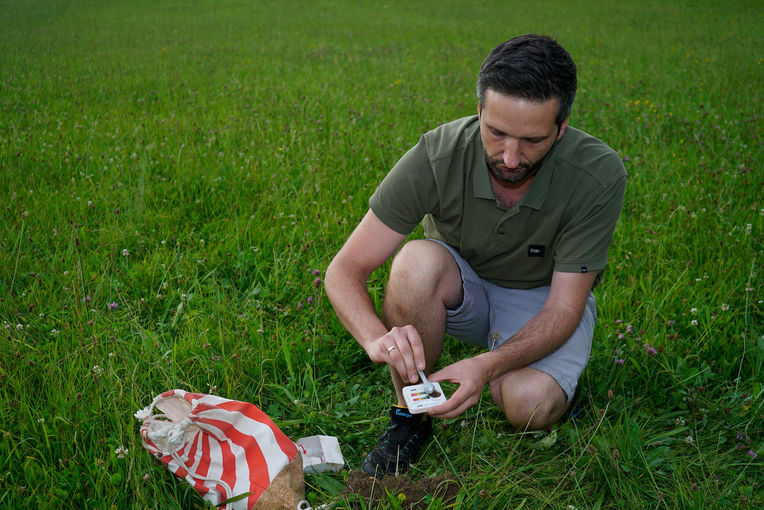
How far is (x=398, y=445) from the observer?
265 cm

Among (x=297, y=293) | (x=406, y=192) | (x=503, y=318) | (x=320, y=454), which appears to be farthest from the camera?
(x=297, y=293)

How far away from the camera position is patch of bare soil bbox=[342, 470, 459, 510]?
2312mm

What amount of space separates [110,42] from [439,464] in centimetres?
1387

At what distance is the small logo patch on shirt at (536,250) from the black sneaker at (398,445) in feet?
3.07

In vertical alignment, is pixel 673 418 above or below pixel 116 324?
below

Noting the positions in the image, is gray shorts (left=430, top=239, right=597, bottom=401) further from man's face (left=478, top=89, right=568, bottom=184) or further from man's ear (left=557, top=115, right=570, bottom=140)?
man's ear (left=557, top=115, right=570, bottom=140)

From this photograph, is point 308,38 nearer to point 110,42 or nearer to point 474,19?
point 110,42

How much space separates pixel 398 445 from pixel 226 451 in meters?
0.73

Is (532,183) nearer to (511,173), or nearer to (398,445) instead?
(511,173)

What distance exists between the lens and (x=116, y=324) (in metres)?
3.22

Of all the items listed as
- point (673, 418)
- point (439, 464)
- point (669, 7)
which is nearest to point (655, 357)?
point (673, 418)

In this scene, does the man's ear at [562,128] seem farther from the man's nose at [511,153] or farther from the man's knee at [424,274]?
the man's knee at [424,274]

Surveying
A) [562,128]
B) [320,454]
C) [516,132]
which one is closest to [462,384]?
[320,454]

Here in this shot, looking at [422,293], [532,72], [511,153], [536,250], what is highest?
[532,72]
